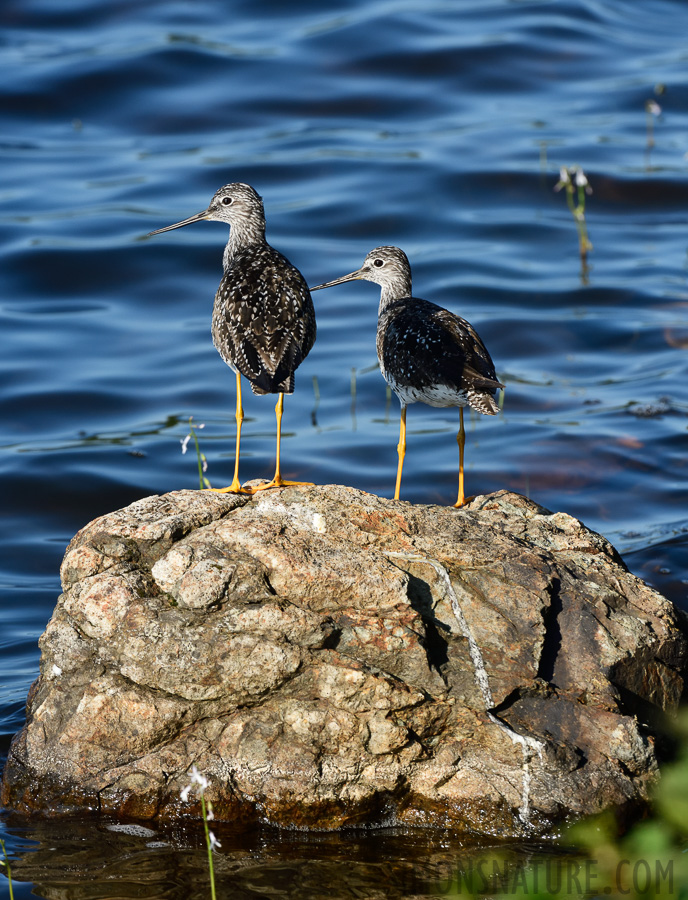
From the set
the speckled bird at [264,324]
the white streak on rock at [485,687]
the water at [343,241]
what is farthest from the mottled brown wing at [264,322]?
the water at [343,241]

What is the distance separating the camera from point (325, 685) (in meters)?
4.73

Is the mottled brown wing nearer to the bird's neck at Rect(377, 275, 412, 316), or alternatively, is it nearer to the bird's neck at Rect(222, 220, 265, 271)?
the bird's neck at Rect(222, 220, 265, 271)

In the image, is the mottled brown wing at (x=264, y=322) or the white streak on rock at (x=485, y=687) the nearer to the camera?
the white streak on rock at (x=485, y=687)

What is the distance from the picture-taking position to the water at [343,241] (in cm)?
1030

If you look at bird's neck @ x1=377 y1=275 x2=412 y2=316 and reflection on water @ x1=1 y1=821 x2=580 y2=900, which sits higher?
bird's neck @ x1=377 y1=275 x2=412 y2=316

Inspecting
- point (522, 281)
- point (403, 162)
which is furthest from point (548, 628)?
point (403, 162)

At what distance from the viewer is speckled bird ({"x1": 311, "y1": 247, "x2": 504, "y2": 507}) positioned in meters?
6.57

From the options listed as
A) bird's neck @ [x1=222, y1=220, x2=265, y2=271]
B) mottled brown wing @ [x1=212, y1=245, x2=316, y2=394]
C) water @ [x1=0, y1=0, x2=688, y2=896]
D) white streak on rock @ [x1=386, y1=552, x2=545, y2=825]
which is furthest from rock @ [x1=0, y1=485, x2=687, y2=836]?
bird's neck @ [x1=222, y1=220, x2=265, y2=271]

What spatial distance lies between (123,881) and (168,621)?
3.44 ft

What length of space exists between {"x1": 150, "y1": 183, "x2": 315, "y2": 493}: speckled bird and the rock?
0.99 metres

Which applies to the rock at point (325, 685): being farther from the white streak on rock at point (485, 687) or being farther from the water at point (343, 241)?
the water at point (343, 241)

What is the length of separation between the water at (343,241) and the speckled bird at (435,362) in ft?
7.74

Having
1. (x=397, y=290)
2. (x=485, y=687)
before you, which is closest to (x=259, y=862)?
(x=485, y=687)

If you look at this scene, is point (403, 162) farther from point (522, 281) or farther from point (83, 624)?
point (83, 624)
